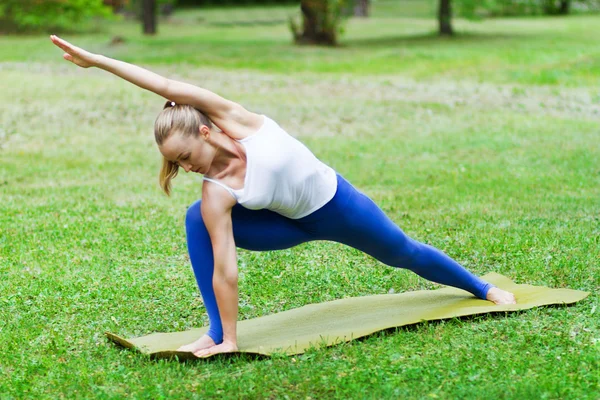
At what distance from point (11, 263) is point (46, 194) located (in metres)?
2.19

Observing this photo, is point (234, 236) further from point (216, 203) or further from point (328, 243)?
point (328, 243)

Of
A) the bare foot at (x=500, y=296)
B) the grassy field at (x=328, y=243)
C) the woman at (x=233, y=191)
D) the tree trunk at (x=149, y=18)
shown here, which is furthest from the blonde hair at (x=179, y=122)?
the tree trunk at (x=149, y=18)

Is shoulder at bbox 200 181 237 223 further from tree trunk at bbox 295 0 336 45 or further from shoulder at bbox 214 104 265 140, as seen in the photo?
tree trunk at bbox 295 0 336 45

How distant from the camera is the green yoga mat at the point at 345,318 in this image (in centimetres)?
395

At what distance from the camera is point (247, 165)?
3.62 metres

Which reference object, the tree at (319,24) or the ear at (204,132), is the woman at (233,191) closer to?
the ear at (204,132)

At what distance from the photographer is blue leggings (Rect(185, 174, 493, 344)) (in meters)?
3.82

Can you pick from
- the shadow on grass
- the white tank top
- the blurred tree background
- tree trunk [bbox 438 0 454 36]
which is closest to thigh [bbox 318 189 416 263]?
the white tank top

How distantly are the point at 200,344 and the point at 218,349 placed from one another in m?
0.10

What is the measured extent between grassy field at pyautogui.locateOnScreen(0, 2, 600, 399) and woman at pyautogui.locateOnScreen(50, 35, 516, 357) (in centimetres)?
45

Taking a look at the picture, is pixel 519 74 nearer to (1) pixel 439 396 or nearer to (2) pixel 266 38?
(2) pixel 266 38

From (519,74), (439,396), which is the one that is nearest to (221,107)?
(439,396)

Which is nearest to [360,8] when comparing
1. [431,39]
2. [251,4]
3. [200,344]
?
[251,4]

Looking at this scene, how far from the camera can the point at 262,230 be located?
12.7ft
